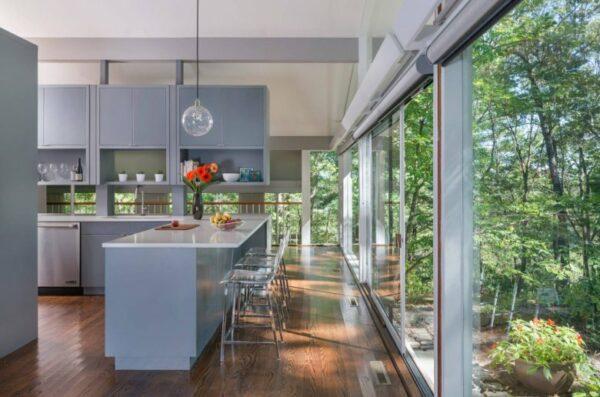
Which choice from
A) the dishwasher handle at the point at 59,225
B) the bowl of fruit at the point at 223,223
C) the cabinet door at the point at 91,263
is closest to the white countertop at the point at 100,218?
the dishwasher handle at the point at 59,225

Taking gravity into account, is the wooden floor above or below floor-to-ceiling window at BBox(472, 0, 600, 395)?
below

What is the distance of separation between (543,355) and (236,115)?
4.73 m

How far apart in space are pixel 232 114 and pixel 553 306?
480cm

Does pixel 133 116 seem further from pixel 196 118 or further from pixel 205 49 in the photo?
pixel 196 118

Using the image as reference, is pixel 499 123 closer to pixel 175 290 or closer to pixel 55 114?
pixel 175 290

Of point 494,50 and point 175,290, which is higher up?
point 494,50

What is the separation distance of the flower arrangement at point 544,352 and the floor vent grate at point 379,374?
130cm

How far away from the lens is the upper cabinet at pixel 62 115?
17.8 feet

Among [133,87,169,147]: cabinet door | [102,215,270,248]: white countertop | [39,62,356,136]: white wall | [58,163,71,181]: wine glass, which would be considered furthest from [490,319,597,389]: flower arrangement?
[58,163,71,181]: wine glass

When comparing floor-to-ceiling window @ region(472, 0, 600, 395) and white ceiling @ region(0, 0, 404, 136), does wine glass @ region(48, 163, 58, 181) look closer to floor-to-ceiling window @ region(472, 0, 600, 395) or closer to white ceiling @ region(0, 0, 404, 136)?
white ceiling @ region(0, 0, 404, 136)

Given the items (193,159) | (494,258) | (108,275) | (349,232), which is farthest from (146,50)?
(494,258)

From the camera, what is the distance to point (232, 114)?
5.59 metres

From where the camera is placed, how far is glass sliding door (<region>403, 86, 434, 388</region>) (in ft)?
9.70

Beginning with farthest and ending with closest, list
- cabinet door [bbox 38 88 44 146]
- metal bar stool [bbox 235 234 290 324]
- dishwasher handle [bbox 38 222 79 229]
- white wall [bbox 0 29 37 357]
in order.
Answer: cabinet door [bbox 38 88 44 146] → dishwasher handle [bbox 38 222 79 229] → metal bar stool [bbox 235 234 290 324] → white wall [bbox 0 29 37 357]
